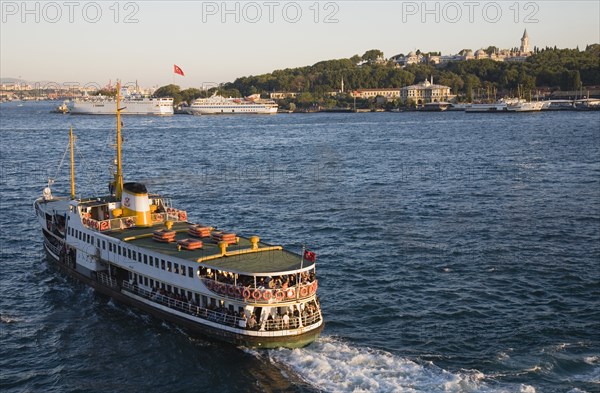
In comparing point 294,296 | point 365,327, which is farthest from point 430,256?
point 294,296

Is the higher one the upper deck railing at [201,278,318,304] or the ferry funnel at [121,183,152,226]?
the ferry funnel at [121,183,152,226]

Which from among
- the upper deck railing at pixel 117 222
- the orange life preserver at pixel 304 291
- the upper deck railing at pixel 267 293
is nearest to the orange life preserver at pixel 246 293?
the upper deck railing at pixel 267 293

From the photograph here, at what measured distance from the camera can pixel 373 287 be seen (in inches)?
1609

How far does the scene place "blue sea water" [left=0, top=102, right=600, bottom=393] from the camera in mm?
29766

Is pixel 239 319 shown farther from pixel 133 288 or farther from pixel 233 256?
pixel 133 288

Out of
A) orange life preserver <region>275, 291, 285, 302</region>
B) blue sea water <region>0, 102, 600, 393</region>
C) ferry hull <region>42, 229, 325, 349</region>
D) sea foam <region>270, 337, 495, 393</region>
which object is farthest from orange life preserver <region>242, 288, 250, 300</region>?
sea foam <region>270, 337, 495, 393</region>

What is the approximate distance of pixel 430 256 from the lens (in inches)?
1843

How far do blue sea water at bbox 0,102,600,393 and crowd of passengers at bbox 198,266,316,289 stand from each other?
309 centimetres

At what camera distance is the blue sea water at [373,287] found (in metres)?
29.8

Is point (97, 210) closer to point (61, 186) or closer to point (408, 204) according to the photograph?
point (408, 204)

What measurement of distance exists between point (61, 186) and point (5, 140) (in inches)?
2821

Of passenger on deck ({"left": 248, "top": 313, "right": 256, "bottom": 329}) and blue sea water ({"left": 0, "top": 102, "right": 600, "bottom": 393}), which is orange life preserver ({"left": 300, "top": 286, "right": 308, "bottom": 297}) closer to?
passenger on deck ({"left": 248, "top": 313, "right": 256, "bottom": 329})

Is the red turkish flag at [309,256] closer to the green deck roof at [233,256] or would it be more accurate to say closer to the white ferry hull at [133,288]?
the green deck roof at [233,256]

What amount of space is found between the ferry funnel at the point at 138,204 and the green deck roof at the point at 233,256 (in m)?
1.90
